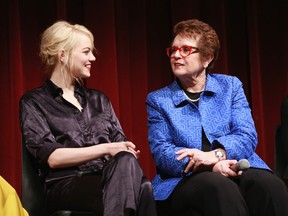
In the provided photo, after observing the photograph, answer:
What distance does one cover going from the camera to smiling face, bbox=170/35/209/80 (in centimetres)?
270

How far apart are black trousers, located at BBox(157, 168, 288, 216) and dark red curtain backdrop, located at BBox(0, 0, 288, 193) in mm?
1026

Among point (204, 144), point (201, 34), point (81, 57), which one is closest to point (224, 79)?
point (201, 34)

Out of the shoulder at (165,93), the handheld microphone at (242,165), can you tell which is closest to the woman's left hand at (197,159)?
the handheld microphone at (242,165)

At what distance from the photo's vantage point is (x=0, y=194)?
194cm

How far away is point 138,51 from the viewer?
3.45 metres

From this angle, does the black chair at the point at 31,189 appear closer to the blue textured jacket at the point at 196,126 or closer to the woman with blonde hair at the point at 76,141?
the woman with blonde hair at the point at 76,141

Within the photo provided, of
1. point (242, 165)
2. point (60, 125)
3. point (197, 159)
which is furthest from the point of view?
point (60, 125)

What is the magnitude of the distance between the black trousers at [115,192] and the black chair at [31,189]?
0.36ft

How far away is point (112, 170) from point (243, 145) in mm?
645

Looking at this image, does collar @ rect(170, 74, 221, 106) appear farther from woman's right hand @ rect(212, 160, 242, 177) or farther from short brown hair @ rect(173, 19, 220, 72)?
woman's right hand @ rect(212, 160, 242, 177)

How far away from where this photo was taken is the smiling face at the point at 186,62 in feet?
8.86

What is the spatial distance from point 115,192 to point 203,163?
43cm

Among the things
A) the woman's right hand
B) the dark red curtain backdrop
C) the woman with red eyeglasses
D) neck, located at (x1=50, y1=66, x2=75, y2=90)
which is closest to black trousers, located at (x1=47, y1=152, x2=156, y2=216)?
the woman with red eyeglasses

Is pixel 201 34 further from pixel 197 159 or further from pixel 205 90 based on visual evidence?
pixel 197 159
